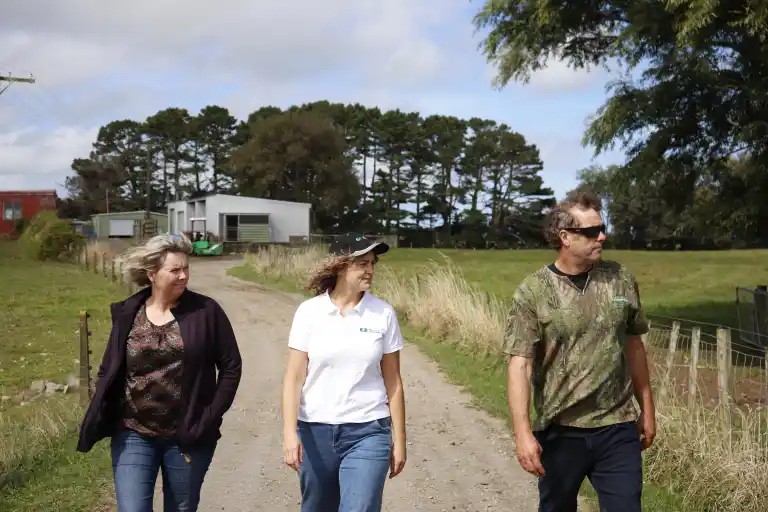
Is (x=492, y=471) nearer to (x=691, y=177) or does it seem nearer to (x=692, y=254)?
(x=691, y=177)

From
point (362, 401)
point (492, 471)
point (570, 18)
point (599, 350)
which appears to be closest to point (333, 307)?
point (362, 401)

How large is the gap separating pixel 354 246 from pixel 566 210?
3.36ft

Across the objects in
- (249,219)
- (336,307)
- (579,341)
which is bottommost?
(579,341)

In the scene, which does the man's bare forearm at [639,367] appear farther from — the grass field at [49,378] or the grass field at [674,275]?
the grass field at [674,275]

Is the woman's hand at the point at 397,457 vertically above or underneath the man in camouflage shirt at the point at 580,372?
underneath

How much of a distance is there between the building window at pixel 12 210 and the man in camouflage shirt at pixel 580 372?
63.8 m

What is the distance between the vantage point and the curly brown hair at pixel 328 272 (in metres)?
4.00

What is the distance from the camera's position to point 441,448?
7398 millimetres

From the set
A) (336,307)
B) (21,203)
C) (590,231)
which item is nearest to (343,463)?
(336,307)

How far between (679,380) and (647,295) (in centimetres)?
1966

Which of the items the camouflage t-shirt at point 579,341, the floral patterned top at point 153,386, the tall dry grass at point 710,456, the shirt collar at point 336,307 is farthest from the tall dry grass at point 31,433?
the camouflage t-shirt at point 579,341

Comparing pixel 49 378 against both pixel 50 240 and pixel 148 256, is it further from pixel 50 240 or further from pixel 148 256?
pixel 50 240

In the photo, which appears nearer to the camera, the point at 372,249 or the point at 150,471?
the point at 150,471

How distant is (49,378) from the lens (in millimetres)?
12906
